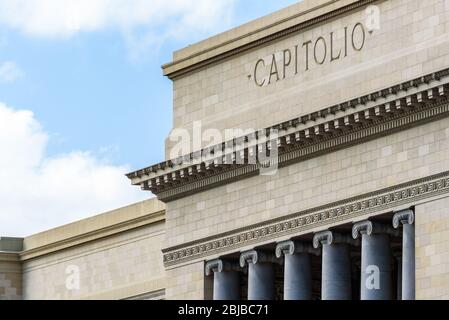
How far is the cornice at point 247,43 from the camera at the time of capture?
81.1m

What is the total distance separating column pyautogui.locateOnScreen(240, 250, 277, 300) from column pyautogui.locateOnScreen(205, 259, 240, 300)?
5.12 ft

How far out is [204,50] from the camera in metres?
87.8

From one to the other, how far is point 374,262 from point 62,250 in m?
31.7

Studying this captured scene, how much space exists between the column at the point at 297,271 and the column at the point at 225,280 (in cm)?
387

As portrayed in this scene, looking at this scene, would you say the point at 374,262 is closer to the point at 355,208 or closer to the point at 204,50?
the point at 355,208

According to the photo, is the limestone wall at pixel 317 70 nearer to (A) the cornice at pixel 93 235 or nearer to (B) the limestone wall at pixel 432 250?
(B) the limestone wall at pixel 432 250

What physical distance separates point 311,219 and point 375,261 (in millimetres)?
3927

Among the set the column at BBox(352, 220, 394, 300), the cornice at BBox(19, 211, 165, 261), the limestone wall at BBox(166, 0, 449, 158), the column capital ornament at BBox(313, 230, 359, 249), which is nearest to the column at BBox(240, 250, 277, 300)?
the column capital ornament at BBox(313, 230, 359, 249)

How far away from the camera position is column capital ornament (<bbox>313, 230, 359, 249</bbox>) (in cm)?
7981

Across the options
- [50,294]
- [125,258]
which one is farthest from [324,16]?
[50,294]

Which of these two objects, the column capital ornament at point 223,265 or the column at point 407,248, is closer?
the column at point 407,248

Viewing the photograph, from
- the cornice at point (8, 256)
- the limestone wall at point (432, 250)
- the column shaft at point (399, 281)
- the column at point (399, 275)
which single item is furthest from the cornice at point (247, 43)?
the cornice at point (8, 256)

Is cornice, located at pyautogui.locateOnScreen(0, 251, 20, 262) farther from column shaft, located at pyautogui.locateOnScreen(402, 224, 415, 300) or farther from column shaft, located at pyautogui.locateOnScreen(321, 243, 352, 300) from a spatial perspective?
column shaft, located at pyautogui.locateOnScreen(402, 224, 415, 300)
